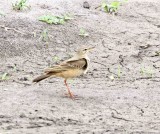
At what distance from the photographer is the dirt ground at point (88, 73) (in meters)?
7.63

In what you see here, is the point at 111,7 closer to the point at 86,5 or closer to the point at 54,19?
the point at 86,5

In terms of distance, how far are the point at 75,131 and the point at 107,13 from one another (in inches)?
217

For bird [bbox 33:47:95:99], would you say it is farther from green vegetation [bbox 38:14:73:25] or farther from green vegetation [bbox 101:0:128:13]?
green vegetation [bbox 101:0:128:13]

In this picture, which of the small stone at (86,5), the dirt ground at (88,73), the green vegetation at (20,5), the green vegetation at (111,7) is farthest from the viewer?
the small stone at (86,5)

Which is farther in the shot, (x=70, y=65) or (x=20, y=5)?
(x=20, y=5)

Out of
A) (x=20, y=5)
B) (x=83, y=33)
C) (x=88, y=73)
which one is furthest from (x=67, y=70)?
(x=20, y=5)

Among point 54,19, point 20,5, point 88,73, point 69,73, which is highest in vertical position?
point 20,5

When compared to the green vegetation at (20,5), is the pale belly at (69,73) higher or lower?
lower

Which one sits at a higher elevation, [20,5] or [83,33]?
[20,5]

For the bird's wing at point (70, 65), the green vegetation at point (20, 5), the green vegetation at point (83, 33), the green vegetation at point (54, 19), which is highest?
the green vegetation at point (20, 5)

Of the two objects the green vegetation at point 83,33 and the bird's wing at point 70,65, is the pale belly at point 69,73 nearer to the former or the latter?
the bird's wing at point 70,65

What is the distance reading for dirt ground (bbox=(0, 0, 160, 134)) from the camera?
25.0 ft

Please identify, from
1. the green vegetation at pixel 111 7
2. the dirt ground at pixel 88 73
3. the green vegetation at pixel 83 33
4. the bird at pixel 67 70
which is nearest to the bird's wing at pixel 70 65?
the bird at pixel 67 70

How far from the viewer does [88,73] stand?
32.9 feet
